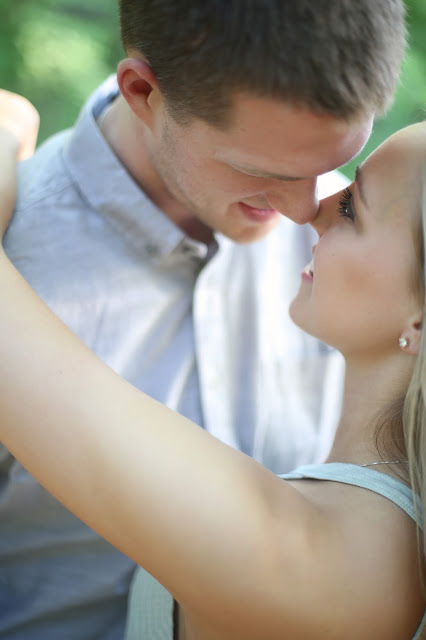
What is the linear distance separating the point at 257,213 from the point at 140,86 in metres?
0.43

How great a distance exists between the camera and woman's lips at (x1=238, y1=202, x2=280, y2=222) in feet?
5.72

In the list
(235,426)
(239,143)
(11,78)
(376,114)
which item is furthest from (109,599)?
(11,78)

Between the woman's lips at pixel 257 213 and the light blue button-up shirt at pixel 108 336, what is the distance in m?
0.18

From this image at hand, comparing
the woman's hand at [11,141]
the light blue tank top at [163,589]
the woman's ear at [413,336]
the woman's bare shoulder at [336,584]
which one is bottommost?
the light blue tank top at [163,589]

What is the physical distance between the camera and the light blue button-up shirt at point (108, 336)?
1.72m

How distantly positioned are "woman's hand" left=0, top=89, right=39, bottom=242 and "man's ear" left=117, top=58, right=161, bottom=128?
0.37 metres

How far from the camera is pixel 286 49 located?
50.6 inches

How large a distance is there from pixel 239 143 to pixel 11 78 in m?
2.08

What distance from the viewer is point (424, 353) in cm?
133

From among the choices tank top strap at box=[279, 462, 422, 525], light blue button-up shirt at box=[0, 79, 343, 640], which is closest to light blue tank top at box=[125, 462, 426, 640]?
tank top strap at box=[279, 462, 422, 525]

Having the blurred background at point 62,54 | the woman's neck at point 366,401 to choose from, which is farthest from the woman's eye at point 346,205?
the blurred background at point 62,54

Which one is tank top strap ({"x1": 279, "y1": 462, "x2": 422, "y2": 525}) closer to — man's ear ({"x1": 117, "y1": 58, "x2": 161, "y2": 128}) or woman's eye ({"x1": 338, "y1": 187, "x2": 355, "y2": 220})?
woman's eye ({"x1": 338, "y1": 187, "x2": 355, "y2": 220})

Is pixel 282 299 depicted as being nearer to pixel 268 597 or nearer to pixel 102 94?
pixel 102 94

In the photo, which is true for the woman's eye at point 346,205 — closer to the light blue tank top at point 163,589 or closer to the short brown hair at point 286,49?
the short brown hair at point 286,49
